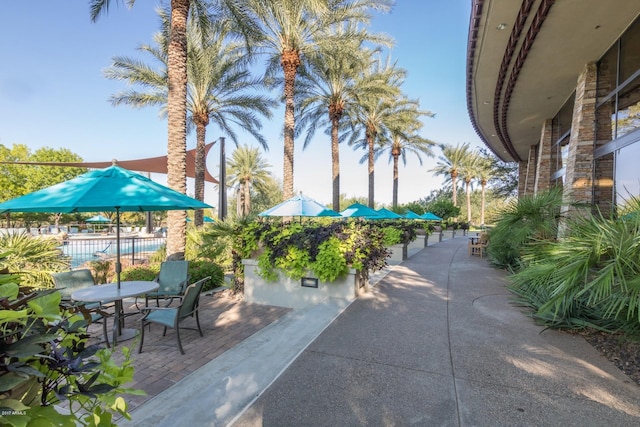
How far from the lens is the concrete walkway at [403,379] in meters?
2.79

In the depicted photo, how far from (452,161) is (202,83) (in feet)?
100

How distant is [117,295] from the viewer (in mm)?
4371

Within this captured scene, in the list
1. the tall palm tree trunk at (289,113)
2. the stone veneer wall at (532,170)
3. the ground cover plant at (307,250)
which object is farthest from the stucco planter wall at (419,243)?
the ground cover plant at (307,250)

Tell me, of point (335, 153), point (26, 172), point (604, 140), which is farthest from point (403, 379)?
point (26, 172)

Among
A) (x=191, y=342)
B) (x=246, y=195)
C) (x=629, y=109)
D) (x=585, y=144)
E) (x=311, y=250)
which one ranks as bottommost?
(x=191, y=342)

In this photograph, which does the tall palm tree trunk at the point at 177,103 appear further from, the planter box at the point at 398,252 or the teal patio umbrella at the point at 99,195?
the planter box at the point at 398,252

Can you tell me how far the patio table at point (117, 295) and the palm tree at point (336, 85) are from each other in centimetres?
1240

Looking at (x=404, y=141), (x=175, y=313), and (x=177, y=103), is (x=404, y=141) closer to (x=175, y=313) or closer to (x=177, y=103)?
(x=177, y=103)

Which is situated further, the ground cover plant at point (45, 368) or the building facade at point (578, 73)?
the building facade at point (578, 73)

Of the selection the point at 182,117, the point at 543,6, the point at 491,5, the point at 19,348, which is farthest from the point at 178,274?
the point at 543,6

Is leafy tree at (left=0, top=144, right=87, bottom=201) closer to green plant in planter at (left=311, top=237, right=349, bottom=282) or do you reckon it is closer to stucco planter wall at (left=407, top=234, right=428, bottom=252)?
stucco planter wall at (left=407, top=234, right=428, bottom=252)

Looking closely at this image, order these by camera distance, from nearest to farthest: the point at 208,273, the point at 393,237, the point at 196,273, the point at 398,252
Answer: the point at 196,273, the point at 208,273, the point at 398,252, the point at 393,237

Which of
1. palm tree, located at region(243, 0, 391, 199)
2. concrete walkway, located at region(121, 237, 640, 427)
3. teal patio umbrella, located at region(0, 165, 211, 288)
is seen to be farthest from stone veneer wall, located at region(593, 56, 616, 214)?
teal patio umbrella, located at region(0, 165, 211, 288)

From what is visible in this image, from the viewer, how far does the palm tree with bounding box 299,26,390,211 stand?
15094 millimetres
